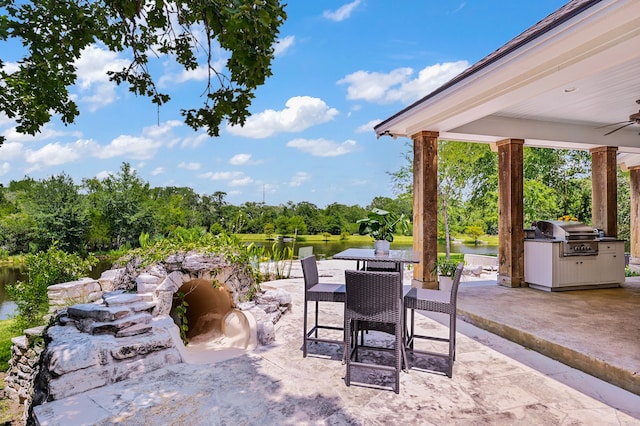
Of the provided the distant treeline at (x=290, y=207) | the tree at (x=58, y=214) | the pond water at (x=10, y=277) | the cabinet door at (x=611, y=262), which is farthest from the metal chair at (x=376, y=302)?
the tree at (x=58, y=214)

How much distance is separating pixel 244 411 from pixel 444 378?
4.87 ft

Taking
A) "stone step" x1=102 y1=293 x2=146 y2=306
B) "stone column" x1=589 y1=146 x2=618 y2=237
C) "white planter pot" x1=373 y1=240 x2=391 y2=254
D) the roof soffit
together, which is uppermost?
the roof soffit

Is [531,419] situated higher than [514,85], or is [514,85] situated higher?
[514,85]

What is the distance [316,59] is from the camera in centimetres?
959

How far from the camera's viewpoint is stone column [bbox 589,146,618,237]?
5770mm

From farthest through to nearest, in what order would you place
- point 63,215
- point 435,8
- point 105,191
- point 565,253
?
point 105,191 → point 63,215 → point 435,8 → point 565,253

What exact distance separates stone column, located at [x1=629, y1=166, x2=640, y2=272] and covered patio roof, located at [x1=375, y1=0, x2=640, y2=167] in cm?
315

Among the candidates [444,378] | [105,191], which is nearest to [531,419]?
[444,378]

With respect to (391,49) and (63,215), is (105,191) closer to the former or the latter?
(63,215)

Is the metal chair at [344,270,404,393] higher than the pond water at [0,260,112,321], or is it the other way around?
the metal chair at [344,270,404,393]

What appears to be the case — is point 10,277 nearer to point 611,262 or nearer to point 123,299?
point 123,299

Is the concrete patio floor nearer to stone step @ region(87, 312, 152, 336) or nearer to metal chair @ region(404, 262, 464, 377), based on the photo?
metal chair @ region(404, 262, 464, 377)

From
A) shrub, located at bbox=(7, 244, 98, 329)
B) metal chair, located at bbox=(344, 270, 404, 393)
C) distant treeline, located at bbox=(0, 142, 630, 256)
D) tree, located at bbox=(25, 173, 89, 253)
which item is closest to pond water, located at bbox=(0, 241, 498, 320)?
distant treeline, located at bbox=(0, 142, 630, 256)

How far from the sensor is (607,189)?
229 inches
